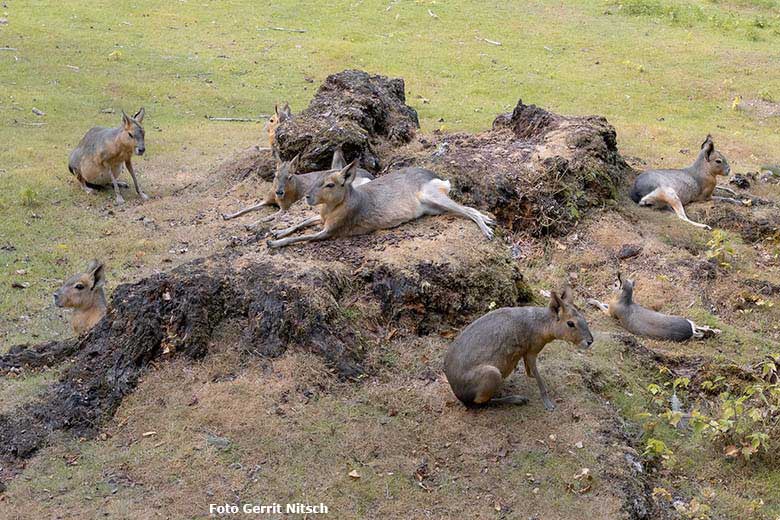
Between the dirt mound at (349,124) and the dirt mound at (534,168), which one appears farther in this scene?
the dirt mound at (349,124)

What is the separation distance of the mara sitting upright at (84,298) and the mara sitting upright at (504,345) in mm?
3124

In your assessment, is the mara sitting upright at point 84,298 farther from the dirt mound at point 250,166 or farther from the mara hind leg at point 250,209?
the dirt mound at point 250,166

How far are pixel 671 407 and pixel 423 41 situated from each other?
42.3 ft

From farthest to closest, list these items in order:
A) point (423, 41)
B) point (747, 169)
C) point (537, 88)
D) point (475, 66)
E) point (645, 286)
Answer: point (423, 41)
point (475, 66)
point (537, 88)
point (747, 169)
point (645, 286)

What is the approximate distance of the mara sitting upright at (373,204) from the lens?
6793mm

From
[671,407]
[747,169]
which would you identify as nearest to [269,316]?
[671,407]

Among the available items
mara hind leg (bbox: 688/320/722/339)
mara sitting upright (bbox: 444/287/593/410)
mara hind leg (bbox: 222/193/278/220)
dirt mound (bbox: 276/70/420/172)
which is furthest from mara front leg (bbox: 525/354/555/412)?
mara hind leg (bbox: 222/193/278/220)

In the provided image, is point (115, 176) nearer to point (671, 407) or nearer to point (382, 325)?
point (382, 325)

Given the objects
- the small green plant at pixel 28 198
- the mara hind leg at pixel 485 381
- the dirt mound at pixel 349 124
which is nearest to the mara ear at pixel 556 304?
the mara hind leg at pixel 485 381

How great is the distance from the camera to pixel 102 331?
5.97m

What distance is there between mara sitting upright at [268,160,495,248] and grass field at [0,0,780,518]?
7.60ft

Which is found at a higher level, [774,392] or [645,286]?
[774,392]

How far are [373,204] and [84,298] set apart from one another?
8.02 feet

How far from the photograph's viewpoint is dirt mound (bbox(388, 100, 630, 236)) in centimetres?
838
